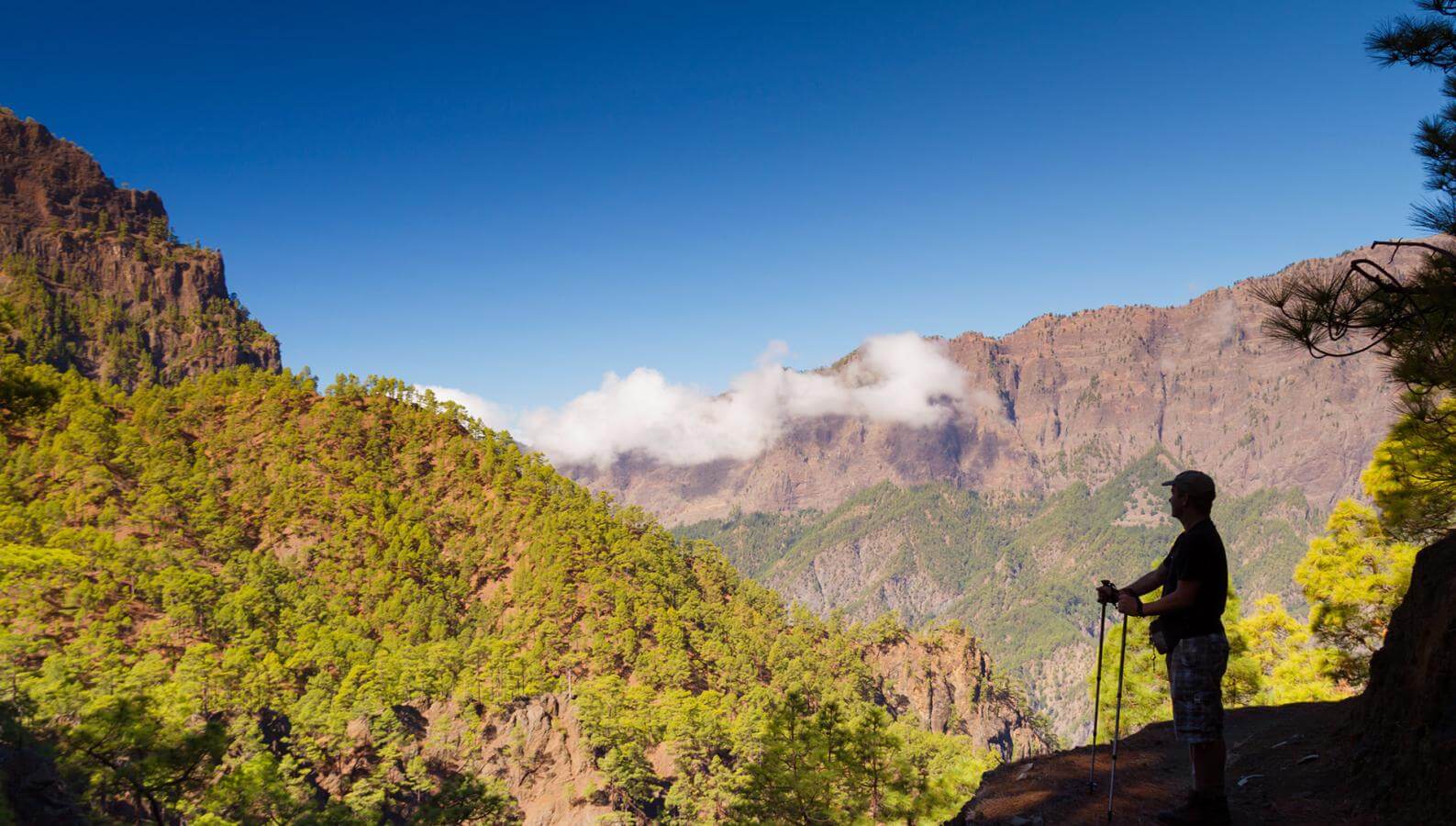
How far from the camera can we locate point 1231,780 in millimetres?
8602

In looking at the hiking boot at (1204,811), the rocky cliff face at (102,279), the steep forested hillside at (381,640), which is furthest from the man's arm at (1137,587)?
the rocky cliff face at (102,279)

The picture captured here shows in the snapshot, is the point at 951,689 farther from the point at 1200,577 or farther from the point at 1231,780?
the point at 1200,577

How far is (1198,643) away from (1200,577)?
67 centimetres

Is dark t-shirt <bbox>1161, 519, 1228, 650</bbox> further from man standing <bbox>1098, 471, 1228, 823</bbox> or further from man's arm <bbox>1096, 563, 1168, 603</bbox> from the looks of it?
man's arm <bbox>1096, 563, 1168, 603</bbox>

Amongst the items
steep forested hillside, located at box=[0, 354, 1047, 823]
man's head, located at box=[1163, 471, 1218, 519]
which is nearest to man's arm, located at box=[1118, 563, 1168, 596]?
man's head, located at box=[1163, 471, 1218, 519]

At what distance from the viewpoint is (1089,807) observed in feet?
26.6

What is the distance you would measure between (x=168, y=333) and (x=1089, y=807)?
195 meters

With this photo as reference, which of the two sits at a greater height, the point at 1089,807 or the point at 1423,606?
the point at 1423,606

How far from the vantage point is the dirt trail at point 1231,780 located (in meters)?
7.12

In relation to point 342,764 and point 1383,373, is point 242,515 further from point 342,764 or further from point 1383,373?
point 1383,373

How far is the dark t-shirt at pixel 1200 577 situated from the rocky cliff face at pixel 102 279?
180 meters

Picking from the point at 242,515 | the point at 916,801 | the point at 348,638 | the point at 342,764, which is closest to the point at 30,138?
the point at 242,515

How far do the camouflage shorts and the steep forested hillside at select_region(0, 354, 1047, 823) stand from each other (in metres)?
19.1

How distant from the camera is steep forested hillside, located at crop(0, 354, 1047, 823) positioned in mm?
27875
